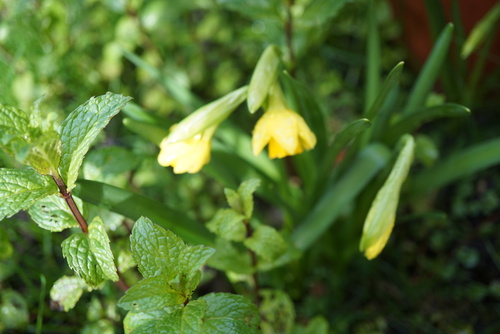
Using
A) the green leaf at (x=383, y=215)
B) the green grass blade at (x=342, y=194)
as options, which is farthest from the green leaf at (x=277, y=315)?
the green leaf at (x=383, y=215)

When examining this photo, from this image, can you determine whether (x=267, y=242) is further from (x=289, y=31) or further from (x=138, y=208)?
(x=289, y=31)

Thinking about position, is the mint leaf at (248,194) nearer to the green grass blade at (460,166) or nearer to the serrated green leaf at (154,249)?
the serrated green leaf at (154,249)

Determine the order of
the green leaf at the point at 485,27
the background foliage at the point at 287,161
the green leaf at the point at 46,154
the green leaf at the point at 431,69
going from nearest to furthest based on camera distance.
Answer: the green leaf at the point at 46,154 < the green leaf at the point at 431,69 < the background foliage at the point at 287,161 < the green leaf at the point at 485,27

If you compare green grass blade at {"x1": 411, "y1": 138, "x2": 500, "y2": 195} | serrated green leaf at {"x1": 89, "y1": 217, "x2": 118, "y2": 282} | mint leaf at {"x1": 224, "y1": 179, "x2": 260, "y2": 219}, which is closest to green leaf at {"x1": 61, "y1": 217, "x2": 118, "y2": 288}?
serrated green leaf at {"x1": 89, "y1": 217, "x2": 118, "y2": 282}

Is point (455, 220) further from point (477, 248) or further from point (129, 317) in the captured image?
point (129, 317)

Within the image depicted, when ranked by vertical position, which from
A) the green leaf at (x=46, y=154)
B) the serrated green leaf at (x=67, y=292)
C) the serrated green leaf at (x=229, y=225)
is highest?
the green leaf at (x=46, y=154)

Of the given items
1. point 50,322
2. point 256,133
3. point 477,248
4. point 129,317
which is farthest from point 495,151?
point 50,322
